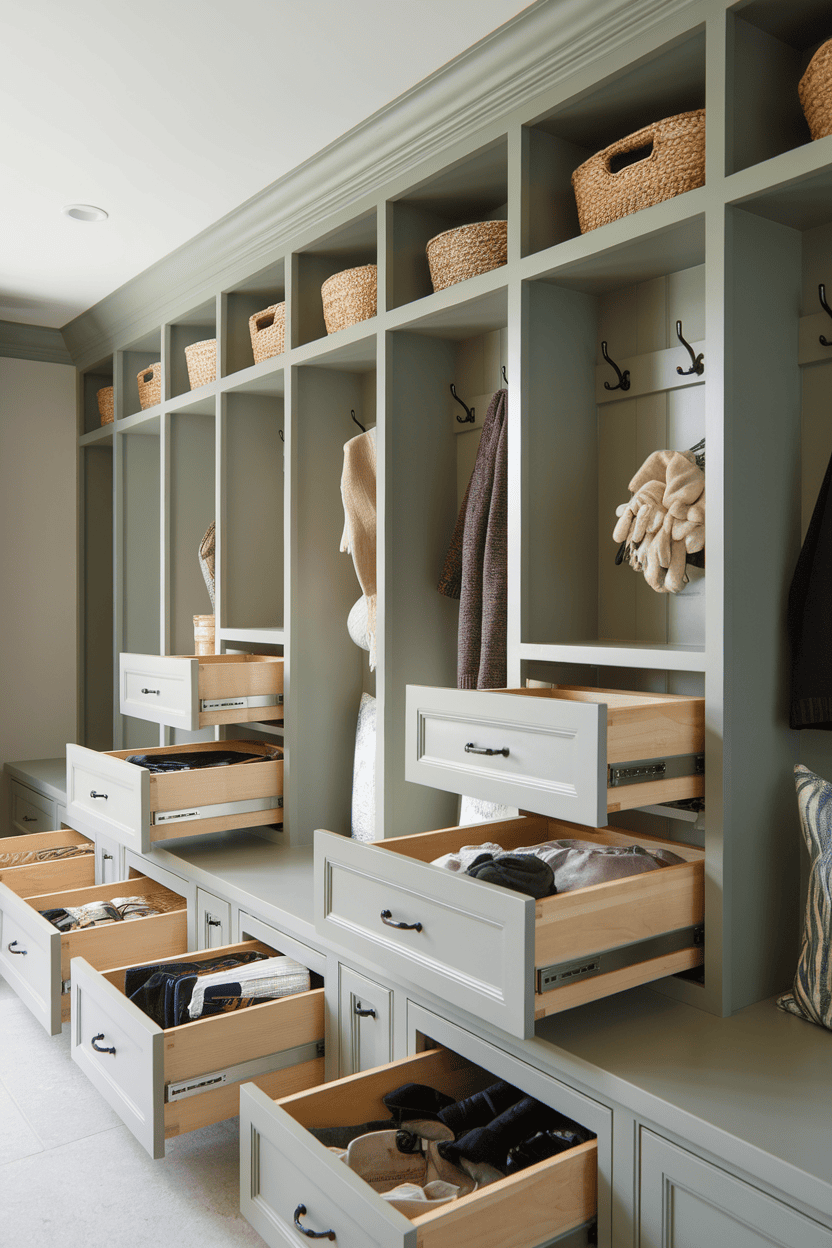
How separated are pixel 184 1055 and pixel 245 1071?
0.50ft

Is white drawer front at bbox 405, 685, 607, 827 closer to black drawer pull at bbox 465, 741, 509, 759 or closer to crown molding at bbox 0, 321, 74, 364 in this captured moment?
black drawer pull at bbox 465, 741, 509, 759

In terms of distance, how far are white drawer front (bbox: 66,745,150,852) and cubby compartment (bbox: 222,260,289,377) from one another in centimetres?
131

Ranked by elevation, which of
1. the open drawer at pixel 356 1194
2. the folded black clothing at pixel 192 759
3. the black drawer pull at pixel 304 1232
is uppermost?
the folded black clothing at pixel 192 759

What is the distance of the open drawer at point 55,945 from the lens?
7.26ft

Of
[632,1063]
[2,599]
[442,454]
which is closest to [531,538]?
[442,454]

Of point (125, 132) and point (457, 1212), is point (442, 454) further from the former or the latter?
point (457, 1212)

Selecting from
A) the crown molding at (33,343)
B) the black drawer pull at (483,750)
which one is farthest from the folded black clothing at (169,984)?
the crown molding at (33,343)

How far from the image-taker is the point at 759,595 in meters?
1.57

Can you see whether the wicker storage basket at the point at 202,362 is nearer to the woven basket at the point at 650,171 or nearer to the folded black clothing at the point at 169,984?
the woven basket at the point at 650,171

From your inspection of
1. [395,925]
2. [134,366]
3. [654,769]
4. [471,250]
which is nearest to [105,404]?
[134,366]

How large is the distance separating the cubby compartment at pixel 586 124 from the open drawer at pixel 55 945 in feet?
6.17

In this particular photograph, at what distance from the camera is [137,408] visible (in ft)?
12.7

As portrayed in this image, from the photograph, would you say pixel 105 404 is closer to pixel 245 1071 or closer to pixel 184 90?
pixel 184 90

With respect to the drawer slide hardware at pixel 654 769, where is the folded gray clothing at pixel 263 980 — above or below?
below
